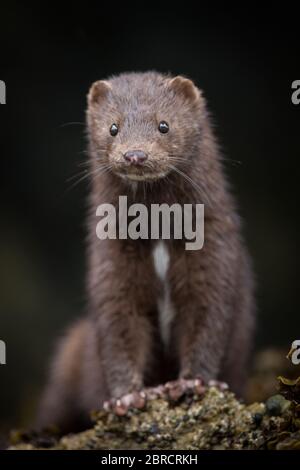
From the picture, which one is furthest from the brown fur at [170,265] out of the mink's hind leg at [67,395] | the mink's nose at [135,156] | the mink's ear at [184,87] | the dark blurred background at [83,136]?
the dark blurred background at [83,136]

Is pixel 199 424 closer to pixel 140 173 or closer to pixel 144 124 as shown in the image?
pixel 140 173

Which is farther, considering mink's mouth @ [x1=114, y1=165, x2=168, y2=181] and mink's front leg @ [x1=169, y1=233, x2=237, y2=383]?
mink's front leg @ [x1=169, y1=233, x2=237, y2=383]

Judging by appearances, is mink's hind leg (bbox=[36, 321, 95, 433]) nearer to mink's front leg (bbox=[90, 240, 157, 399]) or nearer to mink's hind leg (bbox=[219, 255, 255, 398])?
mink's front leg (bbox=[90, 240, 157, 399])

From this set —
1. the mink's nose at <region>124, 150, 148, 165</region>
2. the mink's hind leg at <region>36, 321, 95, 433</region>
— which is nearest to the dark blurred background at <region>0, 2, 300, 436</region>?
the mink's hind leg at <region>36, 321, 95, 433</region>

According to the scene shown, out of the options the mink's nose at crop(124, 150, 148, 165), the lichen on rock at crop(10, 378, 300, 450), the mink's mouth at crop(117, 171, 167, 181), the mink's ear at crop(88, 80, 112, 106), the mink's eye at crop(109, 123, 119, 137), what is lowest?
the lichen on rock at crop(10, 378, 300, 450)

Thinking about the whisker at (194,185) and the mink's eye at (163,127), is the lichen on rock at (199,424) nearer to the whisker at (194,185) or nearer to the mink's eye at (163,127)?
the whisker at (194,185)
